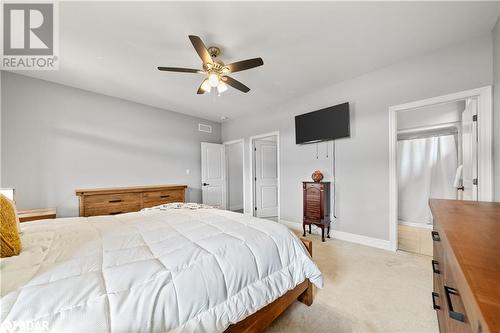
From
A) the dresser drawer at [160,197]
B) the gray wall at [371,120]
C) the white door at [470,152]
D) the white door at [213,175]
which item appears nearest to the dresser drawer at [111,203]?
the dresser drawer at [160,197]

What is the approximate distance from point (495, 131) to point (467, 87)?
57cm

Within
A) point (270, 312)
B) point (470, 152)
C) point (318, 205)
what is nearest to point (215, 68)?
point (270, 312)

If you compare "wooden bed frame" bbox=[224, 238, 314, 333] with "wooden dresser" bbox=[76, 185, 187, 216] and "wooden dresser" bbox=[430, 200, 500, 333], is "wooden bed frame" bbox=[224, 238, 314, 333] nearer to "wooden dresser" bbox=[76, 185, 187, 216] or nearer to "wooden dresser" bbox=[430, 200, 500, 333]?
"wooden dresser" bbox=[430, 200, 500, 333]

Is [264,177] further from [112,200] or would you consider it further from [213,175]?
[112,200]

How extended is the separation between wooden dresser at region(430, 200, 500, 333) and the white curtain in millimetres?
3550

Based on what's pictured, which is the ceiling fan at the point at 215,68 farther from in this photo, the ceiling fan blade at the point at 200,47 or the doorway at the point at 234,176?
the doorway at the point at 234,176

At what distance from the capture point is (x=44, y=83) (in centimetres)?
302

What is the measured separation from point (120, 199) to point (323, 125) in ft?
11.9

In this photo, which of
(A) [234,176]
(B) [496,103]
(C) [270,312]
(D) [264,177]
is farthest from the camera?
(A) [234,176]

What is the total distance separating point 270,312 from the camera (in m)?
1.30

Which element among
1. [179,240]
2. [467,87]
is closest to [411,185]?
[467,87]

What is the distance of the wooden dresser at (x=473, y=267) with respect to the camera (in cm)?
36

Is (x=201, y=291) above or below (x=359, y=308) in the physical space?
above

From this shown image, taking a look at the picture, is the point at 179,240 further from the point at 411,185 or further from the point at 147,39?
the point at 411,185
